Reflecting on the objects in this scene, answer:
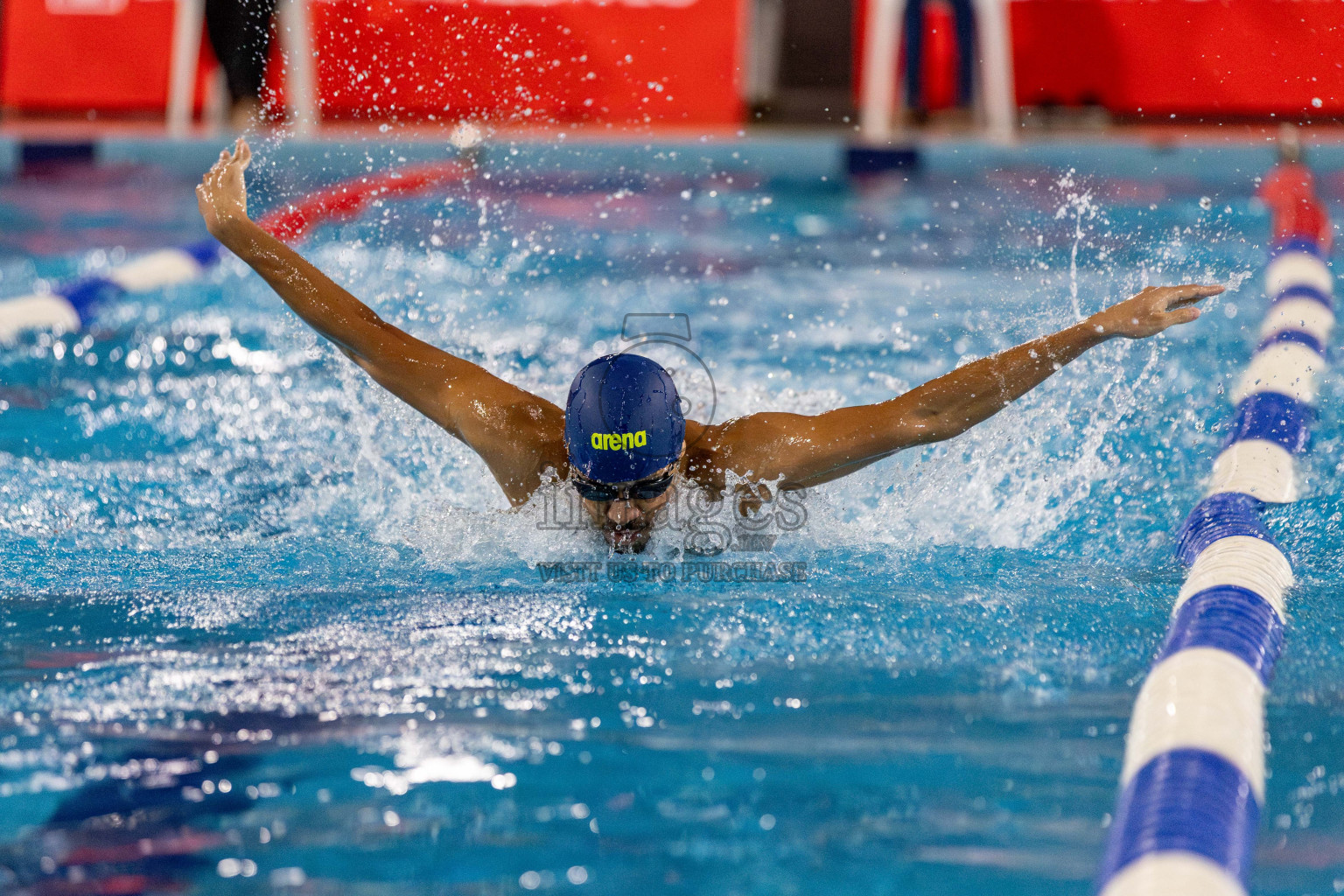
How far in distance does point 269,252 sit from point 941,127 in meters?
6.57

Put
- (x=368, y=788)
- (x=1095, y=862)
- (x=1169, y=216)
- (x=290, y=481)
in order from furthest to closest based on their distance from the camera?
1. (x=1169, y=216)
2. (x=290, y=481)
3. (x=368, y=788)
4. (x=1095, y=862)

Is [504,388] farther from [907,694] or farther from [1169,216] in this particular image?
[1169,216]

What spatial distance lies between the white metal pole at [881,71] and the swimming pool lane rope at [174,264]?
2643 mm

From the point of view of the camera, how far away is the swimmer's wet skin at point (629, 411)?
2.54 m

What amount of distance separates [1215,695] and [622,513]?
115 cm

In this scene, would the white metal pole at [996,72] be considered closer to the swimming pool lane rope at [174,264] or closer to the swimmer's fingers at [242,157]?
the swimming pool lane rope at [174,264]

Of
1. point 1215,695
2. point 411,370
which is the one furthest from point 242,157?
point 1215,695

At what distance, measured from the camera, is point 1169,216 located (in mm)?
6223

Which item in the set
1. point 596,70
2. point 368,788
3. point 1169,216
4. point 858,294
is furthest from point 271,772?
point 596,70

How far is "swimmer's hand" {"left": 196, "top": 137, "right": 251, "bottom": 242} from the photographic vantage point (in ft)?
9.46

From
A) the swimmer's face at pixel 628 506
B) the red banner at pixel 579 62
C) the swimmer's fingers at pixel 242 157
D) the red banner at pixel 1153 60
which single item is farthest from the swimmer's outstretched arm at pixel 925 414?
the red banner at pixel 1153 60

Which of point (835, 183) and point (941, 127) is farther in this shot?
point (941, 127)

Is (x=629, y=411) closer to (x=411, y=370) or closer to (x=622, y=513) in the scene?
(x=622, y=513)

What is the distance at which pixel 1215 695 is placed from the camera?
6.51ft
